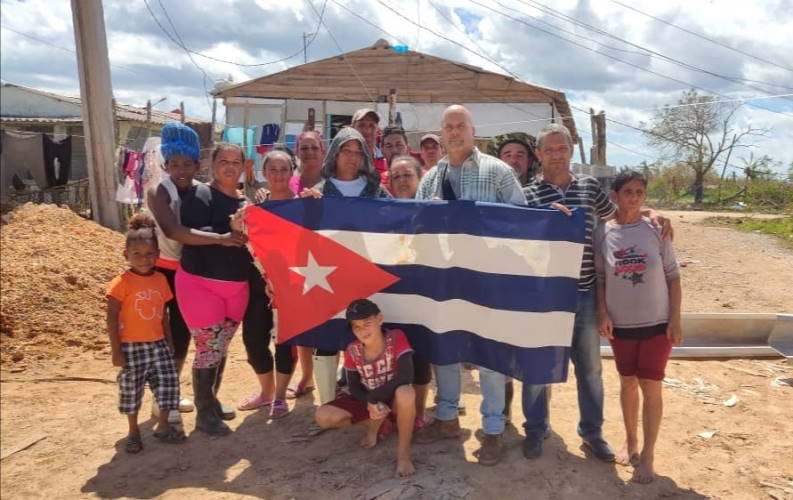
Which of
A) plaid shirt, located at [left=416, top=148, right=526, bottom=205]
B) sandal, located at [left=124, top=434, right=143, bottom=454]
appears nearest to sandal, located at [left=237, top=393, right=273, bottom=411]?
sandal, located at [left=124, top=434, right=143, bottom=454]

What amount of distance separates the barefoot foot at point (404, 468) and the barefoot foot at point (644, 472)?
1.30 m

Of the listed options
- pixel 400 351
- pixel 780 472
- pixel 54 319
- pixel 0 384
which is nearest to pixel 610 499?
pixel 780 472

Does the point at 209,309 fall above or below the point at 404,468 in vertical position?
above

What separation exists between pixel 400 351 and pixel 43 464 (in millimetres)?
2358

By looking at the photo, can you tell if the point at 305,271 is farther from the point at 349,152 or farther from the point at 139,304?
the point at 139,304

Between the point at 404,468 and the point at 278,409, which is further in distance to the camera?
the point at 278,409

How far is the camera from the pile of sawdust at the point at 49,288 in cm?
582

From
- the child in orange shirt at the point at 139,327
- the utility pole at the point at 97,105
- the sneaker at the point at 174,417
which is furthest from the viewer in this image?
the utility pole at the point at 97,105

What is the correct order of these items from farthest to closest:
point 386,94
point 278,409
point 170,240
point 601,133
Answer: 1. point 386,94
2. point 601,133
3. point 278,409
4. point 170,240

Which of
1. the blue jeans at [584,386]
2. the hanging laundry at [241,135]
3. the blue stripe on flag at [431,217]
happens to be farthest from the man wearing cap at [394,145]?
the hanging laundry at [241,135]

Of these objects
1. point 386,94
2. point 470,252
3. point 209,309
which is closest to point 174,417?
point 209,309

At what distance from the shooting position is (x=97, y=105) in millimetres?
8656

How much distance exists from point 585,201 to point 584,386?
3.85ft

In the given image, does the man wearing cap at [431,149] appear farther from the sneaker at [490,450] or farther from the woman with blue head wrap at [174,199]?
the sneaker at [490,450]
